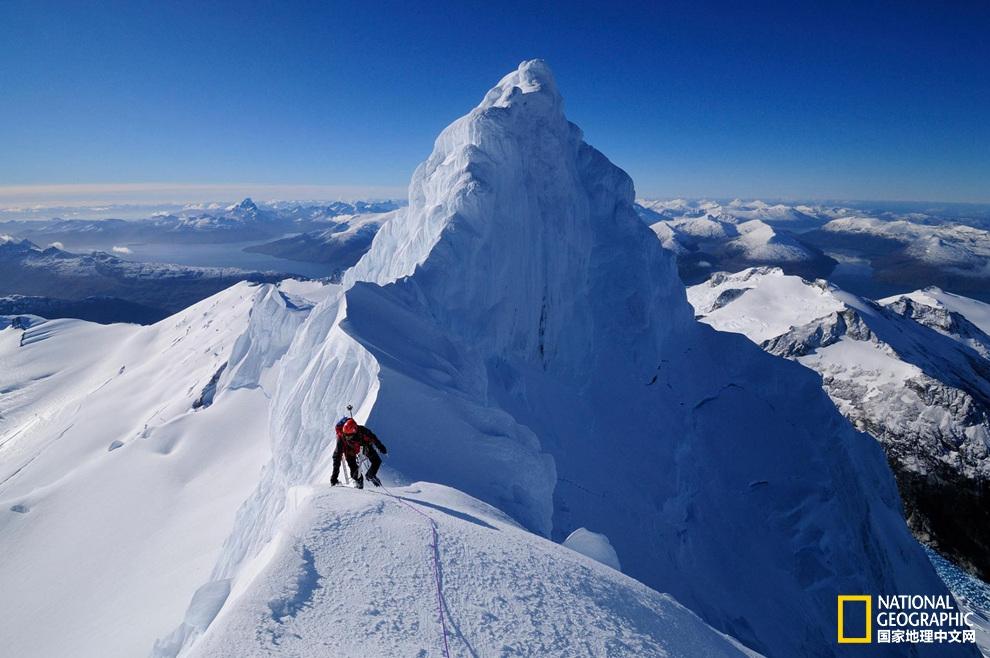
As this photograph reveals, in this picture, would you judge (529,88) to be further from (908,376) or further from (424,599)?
(908,376)

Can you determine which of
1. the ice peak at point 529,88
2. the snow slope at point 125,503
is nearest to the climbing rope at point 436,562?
the snow slope at point 125,503

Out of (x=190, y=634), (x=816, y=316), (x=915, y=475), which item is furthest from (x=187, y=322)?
(x=816, y=316)

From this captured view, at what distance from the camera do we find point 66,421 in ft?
164

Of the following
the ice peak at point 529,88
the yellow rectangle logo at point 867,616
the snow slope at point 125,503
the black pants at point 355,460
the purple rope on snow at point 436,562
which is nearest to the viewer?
the purple rope on snow at point 436,562

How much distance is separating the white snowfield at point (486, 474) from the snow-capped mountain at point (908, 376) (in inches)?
2262

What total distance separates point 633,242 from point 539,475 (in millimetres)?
24947

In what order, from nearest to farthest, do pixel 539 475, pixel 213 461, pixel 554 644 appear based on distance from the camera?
pixel 554 644 < pixel 539 475 < pixel 213 461

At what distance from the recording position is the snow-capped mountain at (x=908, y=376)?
238ft

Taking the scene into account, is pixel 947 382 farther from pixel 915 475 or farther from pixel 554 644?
pixel 554 644

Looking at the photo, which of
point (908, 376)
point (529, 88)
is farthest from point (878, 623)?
point (908, 376)

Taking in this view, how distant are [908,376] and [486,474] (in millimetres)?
112070

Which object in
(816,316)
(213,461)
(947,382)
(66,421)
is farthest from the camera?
(816,316)

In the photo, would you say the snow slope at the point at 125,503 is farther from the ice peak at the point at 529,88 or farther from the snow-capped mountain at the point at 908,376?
the snow-capped mountain at the point at 908,376

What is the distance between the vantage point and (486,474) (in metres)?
12.2
